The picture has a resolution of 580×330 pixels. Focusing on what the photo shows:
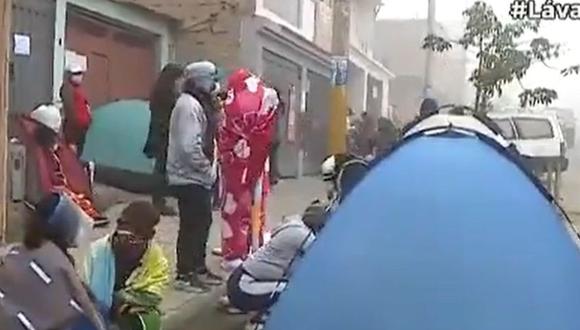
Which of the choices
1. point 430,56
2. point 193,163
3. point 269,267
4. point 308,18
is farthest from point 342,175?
point 430,56

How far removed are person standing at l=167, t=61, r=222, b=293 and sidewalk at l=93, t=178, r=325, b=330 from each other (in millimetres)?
233

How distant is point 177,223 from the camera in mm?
12312

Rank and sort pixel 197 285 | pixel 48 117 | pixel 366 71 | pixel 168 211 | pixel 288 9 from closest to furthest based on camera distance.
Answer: pixel 197 285 → pixel 48 117 → pixel 168 211 → pixel 288 9 → pixel 366 71

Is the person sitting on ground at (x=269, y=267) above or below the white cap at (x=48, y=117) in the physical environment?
below

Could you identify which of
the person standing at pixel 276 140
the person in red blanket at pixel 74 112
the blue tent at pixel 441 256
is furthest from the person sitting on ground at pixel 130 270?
the person in red blanket at pixel 74 112

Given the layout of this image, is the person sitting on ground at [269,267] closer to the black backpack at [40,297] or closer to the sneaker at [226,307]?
the sneaker at [226,307]

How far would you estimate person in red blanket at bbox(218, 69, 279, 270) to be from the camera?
9.26m

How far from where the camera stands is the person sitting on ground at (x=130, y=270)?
6.33 m

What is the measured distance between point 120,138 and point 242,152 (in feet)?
22.1

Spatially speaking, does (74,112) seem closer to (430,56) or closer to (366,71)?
(430,56)

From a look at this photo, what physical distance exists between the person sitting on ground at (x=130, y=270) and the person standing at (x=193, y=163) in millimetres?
1978

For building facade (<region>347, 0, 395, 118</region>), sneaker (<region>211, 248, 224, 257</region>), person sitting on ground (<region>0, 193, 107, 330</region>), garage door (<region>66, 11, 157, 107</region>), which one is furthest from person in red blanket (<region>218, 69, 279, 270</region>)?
building facade (<region>347, 0, 395, 118</region>)

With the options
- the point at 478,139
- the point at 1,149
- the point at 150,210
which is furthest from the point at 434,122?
the point at 1,149

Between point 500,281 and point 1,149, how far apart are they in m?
6.05
